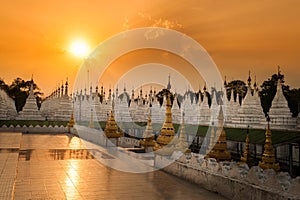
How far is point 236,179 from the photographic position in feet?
28.1

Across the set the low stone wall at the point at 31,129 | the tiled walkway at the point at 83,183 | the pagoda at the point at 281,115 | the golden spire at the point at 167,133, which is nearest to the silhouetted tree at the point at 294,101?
the pagoda at the point at 281,115

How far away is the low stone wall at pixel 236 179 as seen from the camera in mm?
7145

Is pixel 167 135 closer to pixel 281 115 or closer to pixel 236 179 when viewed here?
pixel 236 179

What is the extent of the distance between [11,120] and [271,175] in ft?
140

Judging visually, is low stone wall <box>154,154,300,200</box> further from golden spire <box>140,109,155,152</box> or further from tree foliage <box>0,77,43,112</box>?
tree foliage <box>0,77,43,112</box>

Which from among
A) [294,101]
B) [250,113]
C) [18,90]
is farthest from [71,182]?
[18,90]

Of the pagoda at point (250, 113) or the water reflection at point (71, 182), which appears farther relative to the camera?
the pagoda at point (250, 113)

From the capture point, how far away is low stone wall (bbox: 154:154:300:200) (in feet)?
23.4

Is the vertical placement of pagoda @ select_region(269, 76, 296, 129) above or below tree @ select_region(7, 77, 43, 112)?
below

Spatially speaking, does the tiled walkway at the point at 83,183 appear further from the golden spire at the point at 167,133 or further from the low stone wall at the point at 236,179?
the golden spire at the point at 167,133

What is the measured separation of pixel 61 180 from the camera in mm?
10367

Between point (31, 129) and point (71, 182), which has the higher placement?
point (31, 129)

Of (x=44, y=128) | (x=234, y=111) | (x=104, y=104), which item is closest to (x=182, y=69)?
(x=44, y=128)

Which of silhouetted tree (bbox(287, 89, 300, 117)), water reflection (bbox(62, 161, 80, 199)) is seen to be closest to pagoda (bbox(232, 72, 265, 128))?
silhouetted tree (bbox(287, 89, 300, 117))
